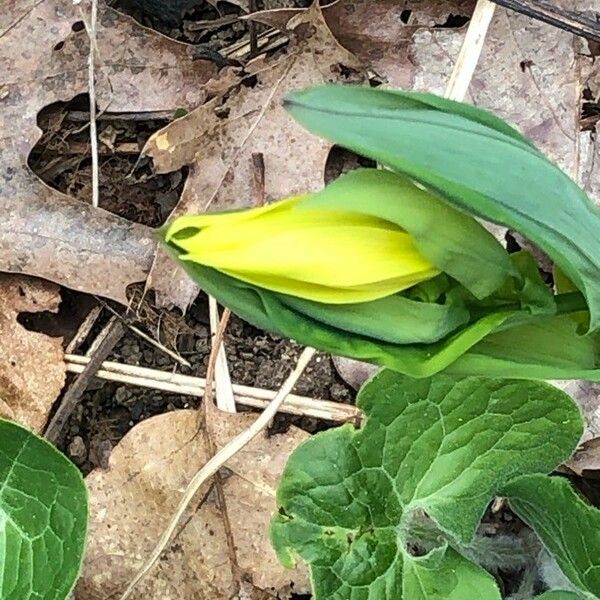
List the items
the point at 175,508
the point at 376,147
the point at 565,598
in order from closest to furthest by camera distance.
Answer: the point at 376,147 < the point at 565,598 < the point at 175,508

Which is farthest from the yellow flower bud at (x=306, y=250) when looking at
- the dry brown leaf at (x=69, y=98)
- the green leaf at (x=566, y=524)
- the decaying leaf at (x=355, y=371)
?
the dry brown leaf at (x=69, y=98)

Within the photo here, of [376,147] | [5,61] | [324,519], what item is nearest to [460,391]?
[324,519]

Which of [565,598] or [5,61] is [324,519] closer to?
[565,598]

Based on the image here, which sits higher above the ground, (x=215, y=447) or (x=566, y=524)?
(x=566, y=524)

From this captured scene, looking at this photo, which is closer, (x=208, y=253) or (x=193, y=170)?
(x=208, y=253)

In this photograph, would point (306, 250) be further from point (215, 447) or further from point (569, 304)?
point (215, 447)

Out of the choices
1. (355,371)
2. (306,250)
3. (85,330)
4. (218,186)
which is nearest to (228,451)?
(355,371)
